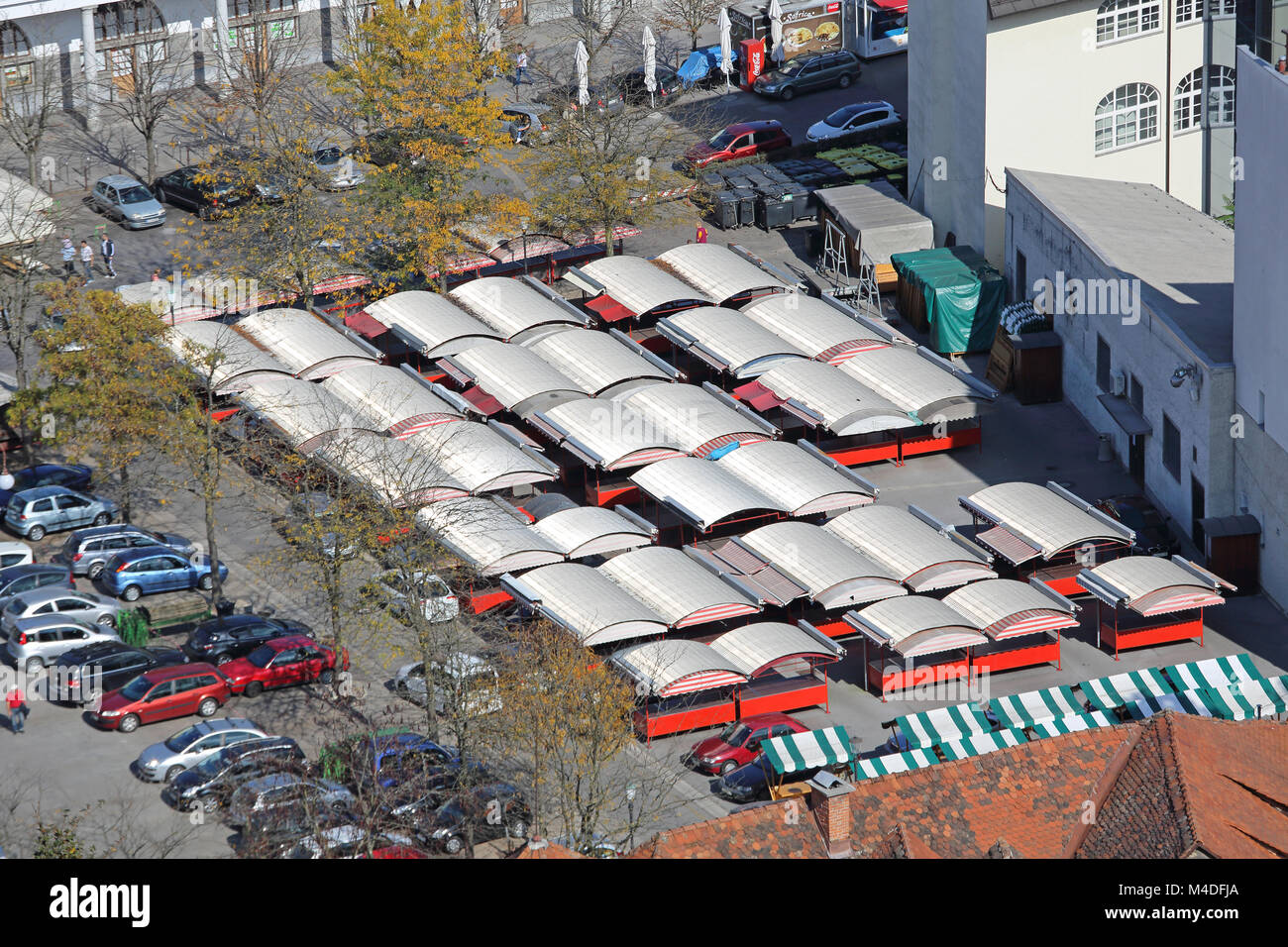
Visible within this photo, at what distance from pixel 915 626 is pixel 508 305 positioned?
24.4 metres

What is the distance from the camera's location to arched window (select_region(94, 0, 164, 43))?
265 feet

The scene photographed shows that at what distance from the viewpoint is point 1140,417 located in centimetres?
5384

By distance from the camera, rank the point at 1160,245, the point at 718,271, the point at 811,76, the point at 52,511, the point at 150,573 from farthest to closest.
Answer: the point at 811,76 < the point at 718,271 < the point at 1160,245 < the point at 52,511 < the point at 150,573

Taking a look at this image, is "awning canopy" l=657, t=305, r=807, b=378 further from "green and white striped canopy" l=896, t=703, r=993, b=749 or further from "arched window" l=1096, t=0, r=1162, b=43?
"green and white striped canopy" l=896, t=703, r=993, b=749

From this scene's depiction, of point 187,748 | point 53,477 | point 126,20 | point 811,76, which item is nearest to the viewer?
point 187,748

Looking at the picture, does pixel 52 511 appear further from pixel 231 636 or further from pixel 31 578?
pixel 231 636

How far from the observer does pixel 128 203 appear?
71.2 meters

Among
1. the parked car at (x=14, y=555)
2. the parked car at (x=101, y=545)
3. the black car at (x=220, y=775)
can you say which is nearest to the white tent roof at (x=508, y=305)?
the parked car at (x=101, y=545)

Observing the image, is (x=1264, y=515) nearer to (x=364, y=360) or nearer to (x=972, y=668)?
(x=972, y=668)

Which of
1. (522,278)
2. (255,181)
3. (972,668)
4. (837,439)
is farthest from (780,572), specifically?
(255,181)

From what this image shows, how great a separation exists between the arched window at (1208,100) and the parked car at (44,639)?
142 ft

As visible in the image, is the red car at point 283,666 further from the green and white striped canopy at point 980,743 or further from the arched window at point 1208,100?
the arched window at point 1208,100

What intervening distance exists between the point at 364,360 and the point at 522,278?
9508 mm

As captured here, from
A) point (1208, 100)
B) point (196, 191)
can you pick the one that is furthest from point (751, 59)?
point (196, 191)
